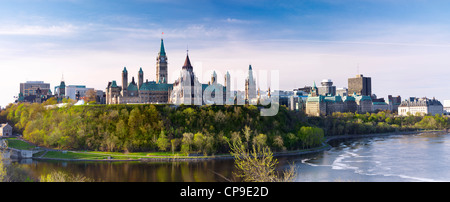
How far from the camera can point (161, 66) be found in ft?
394

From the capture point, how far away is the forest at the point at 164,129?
73.8 meters

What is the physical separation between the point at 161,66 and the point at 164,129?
1826 inches

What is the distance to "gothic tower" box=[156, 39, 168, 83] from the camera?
119056mm

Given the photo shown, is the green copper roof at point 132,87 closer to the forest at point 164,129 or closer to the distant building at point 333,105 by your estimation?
the forest at point 164,129

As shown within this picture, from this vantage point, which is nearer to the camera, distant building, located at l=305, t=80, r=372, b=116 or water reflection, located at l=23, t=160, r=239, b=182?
water reflection, located at l=23, t=160, r=239, b=182

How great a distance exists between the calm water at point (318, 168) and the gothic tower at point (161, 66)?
58.1 metres

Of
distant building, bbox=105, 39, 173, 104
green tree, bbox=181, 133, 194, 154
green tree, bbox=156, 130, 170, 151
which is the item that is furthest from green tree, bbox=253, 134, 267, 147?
distant building, bbox=105, 39, 173, 104

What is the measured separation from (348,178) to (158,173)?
27672mm

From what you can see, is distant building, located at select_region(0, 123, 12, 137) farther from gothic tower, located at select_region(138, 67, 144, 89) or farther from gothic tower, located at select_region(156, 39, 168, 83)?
gothic tower, located at select_region(156, 39, 168, 83)

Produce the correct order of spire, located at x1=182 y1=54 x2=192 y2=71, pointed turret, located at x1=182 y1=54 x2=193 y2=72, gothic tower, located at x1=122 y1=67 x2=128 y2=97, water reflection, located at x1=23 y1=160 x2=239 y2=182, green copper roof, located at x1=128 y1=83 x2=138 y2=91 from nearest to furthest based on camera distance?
water reflection, located at x1=23 y1=160 x2=239 y2=182 < gothic tower, located at x1=122 y1=67 x2=128 y2=97 < pointed turret, located at x1=182 y1=54 x2=193 y2=72 < spire, located at x1=182 y1=54 x2=192 y2=71 < green copper roof, located at x1=128 y1=83 x2=138 y2=91

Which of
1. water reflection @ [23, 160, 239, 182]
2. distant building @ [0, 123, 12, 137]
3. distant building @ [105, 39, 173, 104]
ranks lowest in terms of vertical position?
water reflection @ [23, 160, 239, 182]

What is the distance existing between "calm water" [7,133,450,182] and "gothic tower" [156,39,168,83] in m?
58.1
